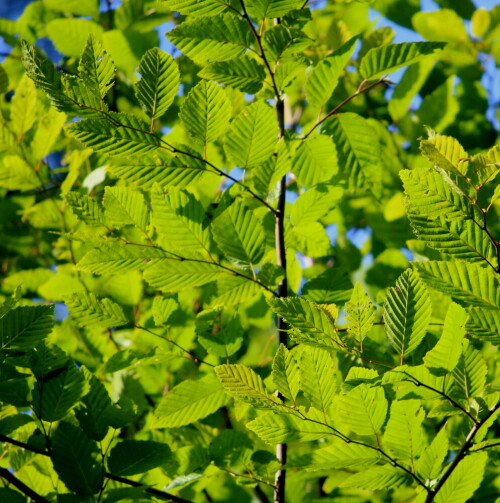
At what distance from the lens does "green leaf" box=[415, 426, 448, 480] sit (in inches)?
27.5

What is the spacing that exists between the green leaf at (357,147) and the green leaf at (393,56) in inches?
3.3

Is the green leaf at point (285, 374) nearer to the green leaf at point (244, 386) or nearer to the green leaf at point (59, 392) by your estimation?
the green leaf at point (244, 386)

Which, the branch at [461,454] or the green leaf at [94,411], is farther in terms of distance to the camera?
the green leaf at [94,411]

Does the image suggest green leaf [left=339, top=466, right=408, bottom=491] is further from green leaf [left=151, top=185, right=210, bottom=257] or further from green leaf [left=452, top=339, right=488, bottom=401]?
green leaf [left=151, top=185, right=210, bottom=257]

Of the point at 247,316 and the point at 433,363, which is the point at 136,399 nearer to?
the point at 247,316

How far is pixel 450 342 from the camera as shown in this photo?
619mm

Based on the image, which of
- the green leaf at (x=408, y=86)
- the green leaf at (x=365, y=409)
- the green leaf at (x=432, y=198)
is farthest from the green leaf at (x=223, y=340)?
the green leaf at (x=408, y=86)

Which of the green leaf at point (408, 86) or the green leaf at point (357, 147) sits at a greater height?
the green leaf at point (357, 147)

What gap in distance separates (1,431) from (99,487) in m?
0.16

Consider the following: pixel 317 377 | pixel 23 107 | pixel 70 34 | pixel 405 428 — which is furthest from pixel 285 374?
pixel 70 34

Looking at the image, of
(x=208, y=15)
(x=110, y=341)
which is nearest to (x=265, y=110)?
Result: (x=208, y=15)

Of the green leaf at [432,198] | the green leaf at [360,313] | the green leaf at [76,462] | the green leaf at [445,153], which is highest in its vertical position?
the green leaf at [445,153]

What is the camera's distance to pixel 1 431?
830 millimetres

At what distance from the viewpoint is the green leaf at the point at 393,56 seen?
2.84 ft
